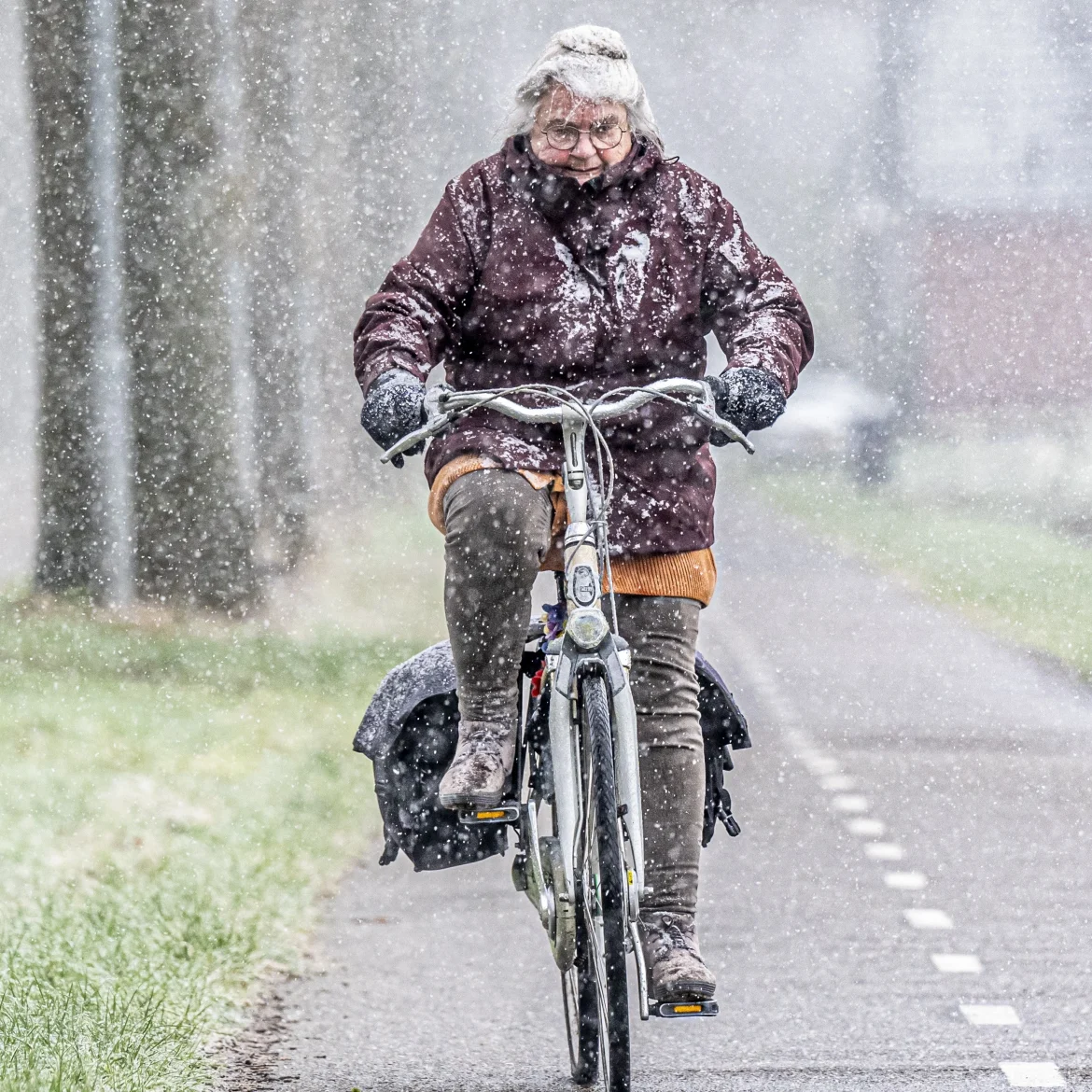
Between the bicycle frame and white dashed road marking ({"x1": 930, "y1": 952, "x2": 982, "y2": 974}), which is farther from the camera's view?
white dashed road marking ({"x1": 930, "y1": 952, "x2": 982, "y2": 974})

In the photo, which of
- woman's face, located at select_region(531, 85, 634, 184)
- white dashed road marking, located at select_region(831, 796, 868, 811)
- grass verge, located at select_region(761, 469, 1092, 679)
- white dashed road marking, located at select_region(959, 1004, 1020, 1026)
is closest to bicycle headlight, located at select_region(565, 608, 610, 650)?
woman's face, located at select_region(531, 85, 634, 184)

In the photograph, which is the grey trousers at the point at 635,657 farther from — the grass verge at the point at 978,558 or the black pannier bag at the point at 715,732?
the grass verge at the point at 978,558

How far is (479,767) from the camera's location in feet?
14.3

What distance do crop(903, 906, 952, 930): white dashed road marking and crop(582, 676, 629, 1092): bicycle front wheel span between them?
2556 millimetres

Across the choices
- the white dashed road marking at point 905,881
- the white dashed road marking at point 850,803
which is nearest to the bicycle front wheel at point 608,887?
the white dashed road marking at point 905,881

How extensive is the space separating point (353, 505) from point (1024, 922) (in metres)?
17.4

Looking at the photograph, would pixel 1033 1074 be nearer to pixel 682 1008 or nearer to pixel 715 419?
pixel 682 1008

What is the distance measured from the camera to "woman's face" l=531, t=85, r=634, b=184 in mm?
4359

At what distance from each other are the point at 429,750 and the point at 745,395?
1159 millimetres

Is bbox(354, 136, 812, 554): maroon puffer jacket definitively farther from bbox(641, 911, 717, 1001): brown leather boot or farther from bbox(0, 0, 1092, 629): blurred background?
bbox(641, 911, 717, 1001): brown leather boot

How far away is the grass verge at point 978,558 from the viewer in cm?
1780

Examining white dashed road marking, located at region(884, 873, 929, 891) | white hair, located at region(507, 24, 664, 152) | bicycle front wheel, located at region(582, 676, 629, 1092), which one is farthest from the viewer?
white dashed road marking, located at region(884, 873, 929, 891)

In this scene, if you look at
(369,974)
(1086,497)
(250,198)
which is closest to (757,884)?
(369,974)

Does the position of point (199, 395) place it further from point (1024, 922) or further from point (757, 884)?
point (1024, 922)
